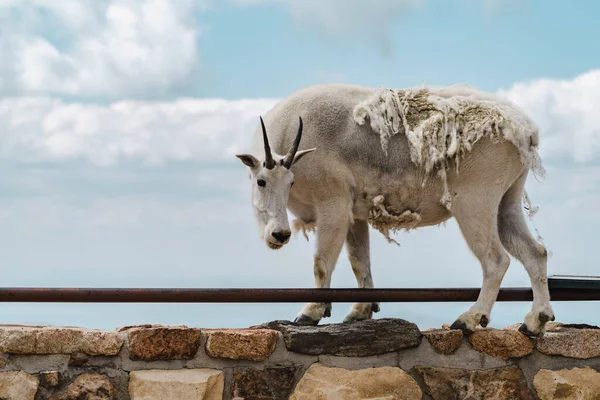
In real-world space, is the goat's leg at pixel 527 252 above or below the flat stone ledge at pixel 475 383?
above

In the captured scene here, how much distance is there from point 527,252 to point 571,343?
0.64 m

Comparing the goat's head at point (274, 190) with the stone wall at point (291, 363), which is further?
the goat's head at point (274, 190)

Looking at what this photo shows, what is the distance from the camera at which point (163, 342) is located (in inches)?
206

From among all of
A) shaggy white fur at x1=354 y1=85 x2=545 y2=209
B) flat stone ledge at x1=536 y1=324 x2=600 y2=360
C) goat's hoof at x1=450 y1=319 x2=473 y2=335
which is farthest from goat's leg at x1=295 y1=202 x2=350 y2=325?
flat stone ledge at x1=536 y1=324 x2=600 y2=360

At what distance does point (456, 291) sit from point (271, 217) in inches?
47.0

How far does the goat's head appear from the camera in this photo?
18.6ft

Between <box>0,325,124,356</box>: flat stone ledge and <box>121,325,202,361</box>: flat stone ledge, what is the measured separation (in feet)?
0.32

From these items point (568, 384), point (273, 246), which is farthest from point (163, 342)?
point (568, 384)

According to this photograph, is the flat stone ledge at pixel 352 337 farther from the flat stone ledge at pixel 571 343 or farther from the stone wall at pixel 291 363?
the flat stone ledge at pixel 571 343

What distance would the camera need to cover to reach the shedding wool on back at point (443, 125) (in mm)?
6051

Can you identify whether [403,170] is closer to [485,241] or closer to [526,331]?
[485,241]

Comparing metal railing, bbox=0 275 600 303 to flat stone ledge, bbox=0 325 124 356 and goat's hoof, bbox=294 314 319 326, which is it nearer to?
flat stone ledge, bbox=0 325 124 356

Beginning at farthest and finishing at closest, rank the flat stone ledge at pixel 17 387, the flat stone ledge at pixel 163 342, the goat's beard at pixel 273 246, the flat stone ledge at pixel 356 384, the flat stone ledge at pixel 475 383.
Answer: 1. the goat's beard at pixel 273 246
2. the flat stone ledge at pixel 475 383
3. the flat stone ledge at pixel 356 384
4. the flat stone ledge at pixel 163 342
5. the flat stone ledge at pixel 17 387

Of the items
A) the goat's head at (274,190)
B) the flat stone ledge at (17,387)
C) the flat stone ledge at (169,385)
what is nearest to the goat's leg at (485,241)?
the goat's head at (274,190)
